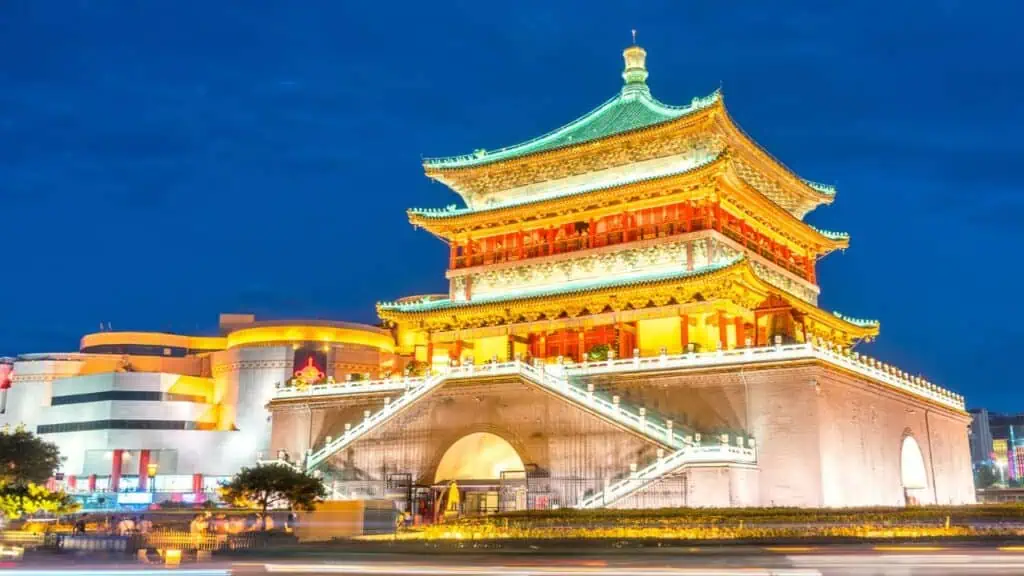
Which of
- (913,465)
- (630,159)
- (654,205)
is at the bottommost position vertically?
(913,465)

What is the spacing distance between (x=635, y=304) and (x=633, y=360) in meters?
4.25

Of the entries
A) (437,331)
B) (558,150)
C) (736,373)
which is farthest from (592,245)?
(736,373)

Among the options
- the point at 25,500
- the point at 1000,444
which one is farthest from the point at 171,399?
the point at 1000,444

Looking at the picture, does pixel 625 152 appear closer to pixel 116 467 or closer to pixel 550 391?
pixel 550 391

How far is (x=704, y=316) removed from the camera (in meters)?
38.4

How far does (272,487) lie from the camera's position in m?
29.8

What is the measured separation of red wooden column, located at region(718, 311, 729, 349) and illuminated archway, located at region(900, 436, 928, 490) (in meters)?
8.66

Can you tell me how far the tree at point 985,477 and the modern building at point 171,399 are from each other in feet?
179

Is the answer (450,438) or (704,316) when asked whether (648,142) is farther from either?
(450,438)

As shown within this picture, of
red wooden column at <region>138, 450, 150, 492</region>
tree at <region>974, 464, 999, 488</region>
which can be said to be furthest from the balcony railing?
tree at <region>974, 464, 999, 488</region>

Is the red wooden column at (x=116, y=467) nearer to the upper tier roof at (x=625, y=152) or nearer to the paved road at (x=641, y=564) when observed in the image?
the upper tier roof at (x=625, y=152)

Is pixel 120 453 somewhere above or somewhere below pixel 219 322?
below

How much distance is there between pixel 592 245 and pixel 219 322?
37.5 m

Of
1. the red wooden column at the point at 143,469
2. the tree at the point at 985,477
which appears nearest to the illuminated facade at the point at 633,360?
the red wooden column at the point at 143,469
